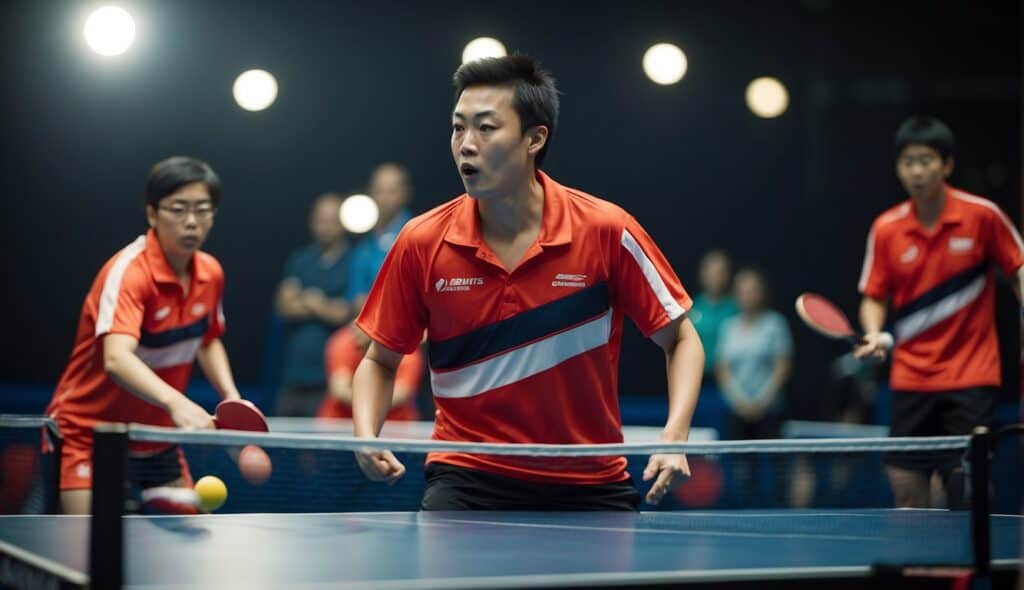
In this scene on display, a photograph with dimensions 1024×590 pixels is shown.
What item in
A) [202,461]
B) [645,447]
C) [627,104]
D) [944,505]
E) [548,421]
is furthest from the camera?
[627,104]

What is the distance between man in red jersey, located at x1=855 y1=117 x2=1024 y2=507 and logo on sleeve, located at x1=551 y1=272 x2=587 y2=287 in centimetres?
219

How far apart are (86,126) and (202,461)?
15.0 feet

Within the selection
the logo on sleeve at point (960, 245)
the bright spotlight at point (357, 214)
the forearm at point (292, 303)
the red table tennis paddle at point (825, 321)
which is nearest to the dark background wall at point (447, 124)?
the bright spotlight at point (357, 214)

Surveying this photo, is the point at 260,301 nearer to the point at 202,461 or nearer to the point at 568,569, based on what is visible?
the point at 202,461

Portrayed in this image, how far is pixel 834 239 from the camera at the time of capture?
11477mm

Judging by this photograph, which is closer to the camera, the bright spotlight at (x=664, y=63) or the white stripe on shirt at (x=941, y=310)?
the white stripe on shirt at (x=941, y=310)

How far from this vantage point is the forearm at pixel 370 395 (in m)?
3.79

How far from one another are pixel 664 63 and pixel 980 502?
8583 millimetres

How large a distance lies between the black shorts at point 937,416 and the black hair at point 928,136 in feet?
3.04

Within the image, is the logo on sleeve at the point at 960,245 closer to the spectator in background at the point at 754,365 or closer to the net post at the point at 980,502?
the net post at the point at 980,502

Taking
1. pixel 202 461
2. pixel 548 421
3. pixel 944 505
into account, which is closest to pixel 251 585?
pixel 548 421

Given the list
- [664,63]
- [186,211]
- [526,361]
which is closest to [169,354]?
[186,211]

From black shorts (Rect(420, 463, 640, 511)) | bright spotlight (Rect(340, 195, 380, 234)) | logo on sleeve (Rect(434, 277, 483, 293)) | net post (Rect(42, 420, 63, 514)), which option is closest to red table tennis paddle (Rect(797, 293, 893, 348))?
black shorts (Rect(420, 463, 640, 511))

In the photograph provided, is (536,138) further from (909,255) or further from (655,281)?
(909,255)
